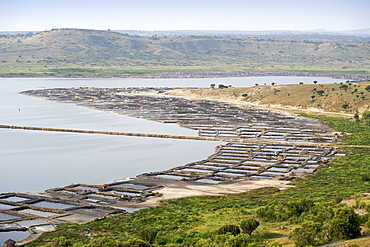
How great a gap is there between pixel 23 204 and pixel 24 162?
80.3ft

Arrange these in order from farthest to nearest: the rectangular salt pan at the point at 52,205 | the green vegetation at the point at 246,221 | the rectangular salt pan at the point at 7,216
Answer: the rectangular salt pan at the point at 52,205 → the rectangular salt pan at the point at 7,216 → the green vegetation at the point at 246,221

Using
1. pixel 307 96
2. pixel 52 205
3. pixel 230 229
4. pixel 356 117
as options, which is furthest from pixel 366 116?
pixel 230 229

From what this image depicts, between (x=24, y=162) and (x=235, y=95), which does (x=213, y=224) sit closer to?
(x=24, y=162)

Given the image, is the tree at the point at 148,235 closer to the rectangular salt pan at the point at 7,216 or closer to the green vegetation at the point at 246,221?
the green vegetation at the point at 246,221

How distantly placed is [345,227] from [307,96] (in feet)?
363

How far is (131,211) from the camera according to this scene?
4478 centimetres

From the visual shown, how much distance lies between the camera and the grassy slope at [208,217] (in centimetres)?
3512

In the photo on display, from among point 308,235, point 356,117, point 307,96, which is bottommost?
point 356,117

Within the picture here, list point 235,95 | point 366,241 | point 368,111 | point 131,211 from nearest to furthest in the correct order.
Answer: point 366,241, point 131,211, point 368,111, point 235,95

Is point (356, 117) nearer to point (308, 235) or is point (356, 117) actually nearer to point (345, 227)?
point (345, 227)

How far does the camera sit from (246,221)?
113ft

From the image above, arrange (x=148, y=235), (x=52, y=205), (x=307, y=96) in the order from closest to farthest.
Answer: (x=148, y=235), (x=52, y=205), (x=307, y=96)

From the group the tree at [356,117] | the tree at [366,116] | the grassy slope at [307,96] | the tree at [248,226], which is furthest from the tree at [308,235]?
the grassy slope at [307,96]

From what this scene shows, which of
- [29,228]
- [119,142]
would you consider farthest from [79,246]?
[119,142]
